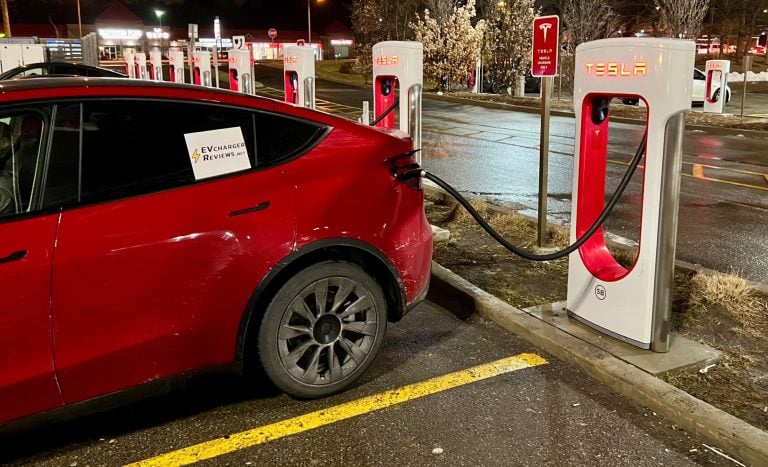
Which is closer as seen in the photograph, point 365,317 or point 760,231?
point 365,317

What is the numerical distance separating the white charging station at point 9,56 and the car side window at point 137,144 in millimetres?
20155

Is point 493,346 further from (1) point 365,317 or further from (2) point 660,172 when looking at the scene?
(2) point 660,172

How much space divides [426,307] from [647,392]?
193 cm

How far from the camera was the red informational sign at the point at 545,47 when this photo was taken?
19.9ft

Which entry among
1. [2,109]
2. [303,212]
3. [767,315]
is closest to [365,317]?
[303,212]

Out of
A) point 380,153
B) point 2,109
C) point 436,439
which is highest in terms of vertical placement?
point 2,109

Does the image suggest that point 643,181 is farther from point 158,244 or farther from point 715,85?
point 715,85

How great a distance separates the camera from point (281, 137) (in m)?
3.68

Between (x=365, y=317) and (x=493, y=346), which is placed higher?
(x=365, y=317)

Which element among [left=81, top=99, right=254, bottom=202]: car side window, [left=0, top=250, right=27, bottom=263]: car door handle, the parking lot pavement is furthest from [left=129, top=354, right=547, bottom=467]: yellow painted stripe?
[left=81, top=99, right=254, bottom=202]: car side window

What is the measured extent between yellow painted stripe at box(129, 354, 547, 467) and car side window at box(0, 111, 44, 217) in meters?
1.26

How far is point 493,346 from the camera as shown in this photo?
14.9ft

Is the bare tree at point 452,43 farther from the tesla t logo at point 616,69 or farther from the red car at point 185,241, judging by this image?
the red car at point 185,241

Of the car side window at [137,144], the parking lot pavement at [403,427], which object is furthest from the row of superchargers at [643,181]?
the car side window at [137,144]
